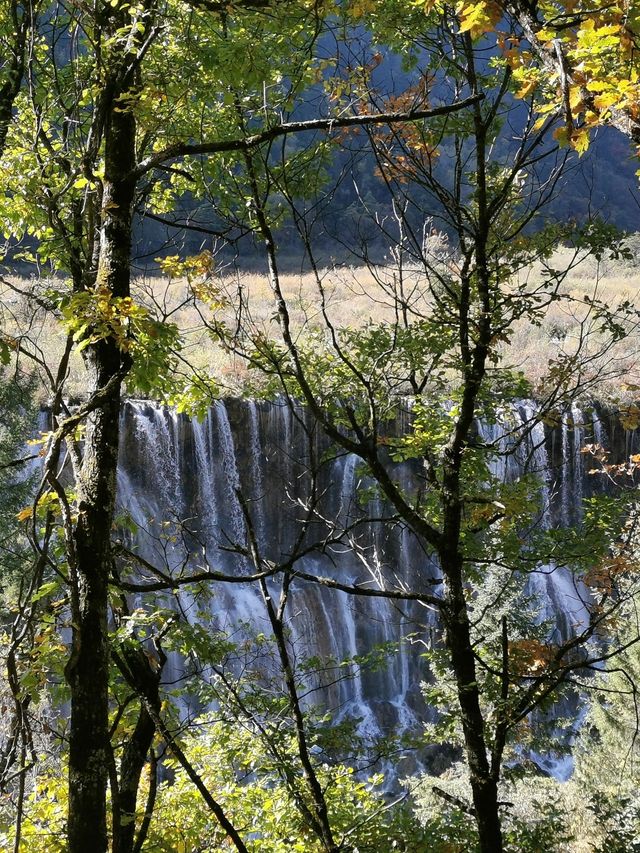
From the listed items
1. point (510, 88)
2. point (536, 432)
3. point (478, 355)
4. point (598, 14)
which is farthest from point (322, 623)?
point (598, 14)

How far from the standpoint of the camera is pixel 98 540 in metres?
2.62

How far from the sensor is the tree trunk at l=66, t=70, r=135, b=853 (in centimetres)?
244

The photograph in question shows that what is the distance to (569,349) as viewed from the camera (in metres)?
20.7

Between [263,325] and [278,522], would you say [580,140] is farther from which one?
[278,522]

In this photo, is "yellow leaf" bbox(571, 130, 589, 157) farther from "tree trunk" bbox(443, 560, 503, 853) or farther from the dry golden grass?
the dry golden grass

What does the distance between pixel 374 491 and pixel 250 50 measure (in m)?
2.97

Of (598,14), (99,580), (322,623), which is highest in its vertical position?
(598,14)

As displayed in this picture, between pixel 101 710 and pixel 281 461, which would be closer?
pixel 101 710

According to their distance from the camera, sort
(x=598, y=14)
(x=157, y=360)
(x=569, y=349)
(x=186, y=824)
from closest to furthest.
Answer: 1. (x=598, y=14)
2. (x=157, y=360)
3. (x=186, y=824)
4. (x=569, y=349)

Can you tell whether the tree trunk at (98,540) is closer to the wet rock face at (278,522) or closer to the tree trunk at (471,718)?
the tree trunk at (471,718)

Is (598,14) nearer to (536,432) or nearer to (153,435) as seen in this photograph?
(153,435)

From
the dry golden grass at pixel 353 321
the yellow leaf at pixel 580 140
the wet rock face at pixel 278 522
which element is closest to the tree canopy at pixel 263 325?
the yellow leaf at pixel 580 140

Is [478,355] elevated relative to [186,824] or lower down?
elevated

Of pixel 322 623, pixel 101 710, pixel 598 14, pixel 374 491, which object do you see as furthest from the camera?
pixel 322 623
